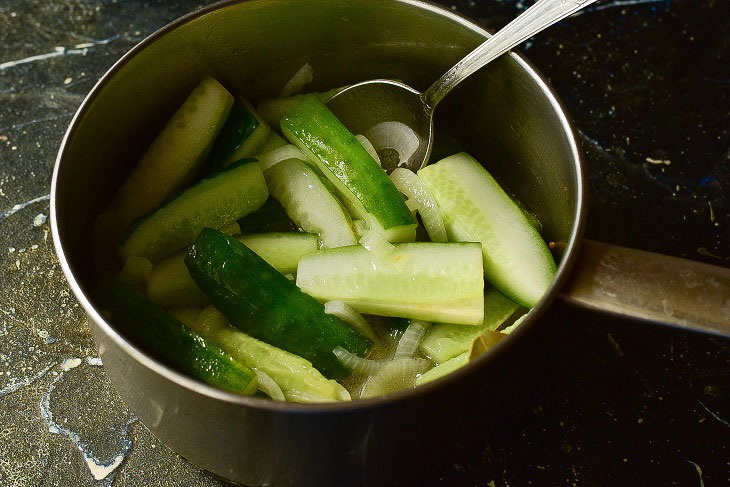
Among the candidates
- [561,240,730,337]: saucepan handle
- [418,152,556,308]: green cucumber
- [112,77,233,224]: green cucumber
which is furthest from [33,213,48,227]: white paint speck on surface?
[561,240,730,337]: saucepan handle

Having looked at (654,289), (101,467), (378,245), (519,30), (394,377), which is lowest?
(101,467)

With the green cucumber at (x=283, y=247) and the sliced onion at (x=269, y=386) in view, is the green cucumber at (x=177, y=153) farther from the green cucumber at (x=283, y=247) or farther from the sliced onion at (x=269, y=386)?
the sliced onion at (x=269, y=386)

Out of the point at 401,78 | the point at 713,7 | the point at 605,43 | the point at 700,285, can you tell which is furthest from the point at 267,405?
the point at 713,7

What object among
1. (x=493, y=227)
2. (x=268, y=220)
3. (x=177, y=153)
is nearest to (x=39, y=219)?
(x=177, y=153)

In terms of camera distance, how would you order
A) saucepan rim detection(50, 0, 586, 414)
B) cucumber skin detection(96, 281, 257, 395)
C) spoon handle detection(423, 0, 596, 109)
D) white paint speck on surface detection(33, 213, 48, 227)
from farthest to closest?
white paint speck on surface detection(33, 213, 48, 227), spoon handle detection(423, 0, 596, 109), cucumber skin detection(96, 281, 257, 395), saucepan rim detection(50, 0, 586, 414)

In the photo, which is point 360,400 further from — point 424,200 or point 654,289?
point 424,200

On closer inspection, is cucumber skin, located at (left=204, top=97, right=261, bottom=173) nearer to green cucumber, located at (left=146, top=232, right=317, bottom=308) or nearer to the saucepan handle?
green cucumber, located at (left=146, top=232, right=317, bottom=308)
